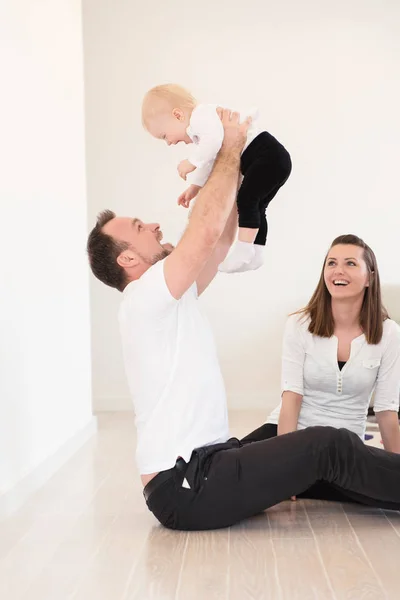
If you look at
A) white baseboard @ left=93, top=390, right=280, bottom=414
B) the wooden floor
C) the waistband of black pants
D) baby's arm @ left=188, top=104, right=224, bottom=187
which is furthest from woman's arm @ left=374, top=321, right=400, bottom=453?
white baseboard @ left=93, top=390, right=280, bottom=414

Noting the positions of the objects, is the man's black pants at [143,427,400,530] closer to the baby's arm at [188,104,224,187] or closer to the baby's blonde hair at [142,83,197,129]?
the baby's arm at [188,104,224,187]

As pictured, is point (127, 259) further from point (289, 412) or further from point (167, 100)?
point (289, 412)

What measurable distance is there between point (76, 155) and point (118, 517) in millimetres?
2301

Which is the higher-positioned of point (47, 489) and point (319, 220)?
point (319, 220)

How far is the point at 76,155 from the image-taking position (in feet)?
15.5

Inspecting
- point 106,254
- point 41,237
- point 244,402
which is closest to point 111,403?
point 244,402

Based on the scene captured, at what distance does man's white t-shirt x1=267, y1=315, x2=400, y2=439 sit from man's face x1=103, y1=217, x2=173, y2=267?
72cm

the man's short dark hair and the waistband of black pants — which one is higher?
the man's short dark hair

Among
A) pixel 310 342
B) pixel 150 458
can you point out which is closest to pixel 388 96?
pixel 310 342

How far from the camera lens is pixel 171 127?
281 centimetres

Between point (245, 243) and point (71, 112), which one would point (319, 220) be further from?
point (245, 243)

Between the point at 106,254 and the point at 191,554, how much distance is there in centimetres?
93

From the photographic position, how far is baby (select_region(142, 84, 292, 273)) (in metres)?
2.62

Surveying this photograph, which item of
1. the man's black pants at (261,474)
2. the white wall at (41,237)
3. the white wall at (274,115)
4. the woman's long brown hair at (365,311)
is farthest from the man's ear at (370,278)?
the white wall at (274,115)
